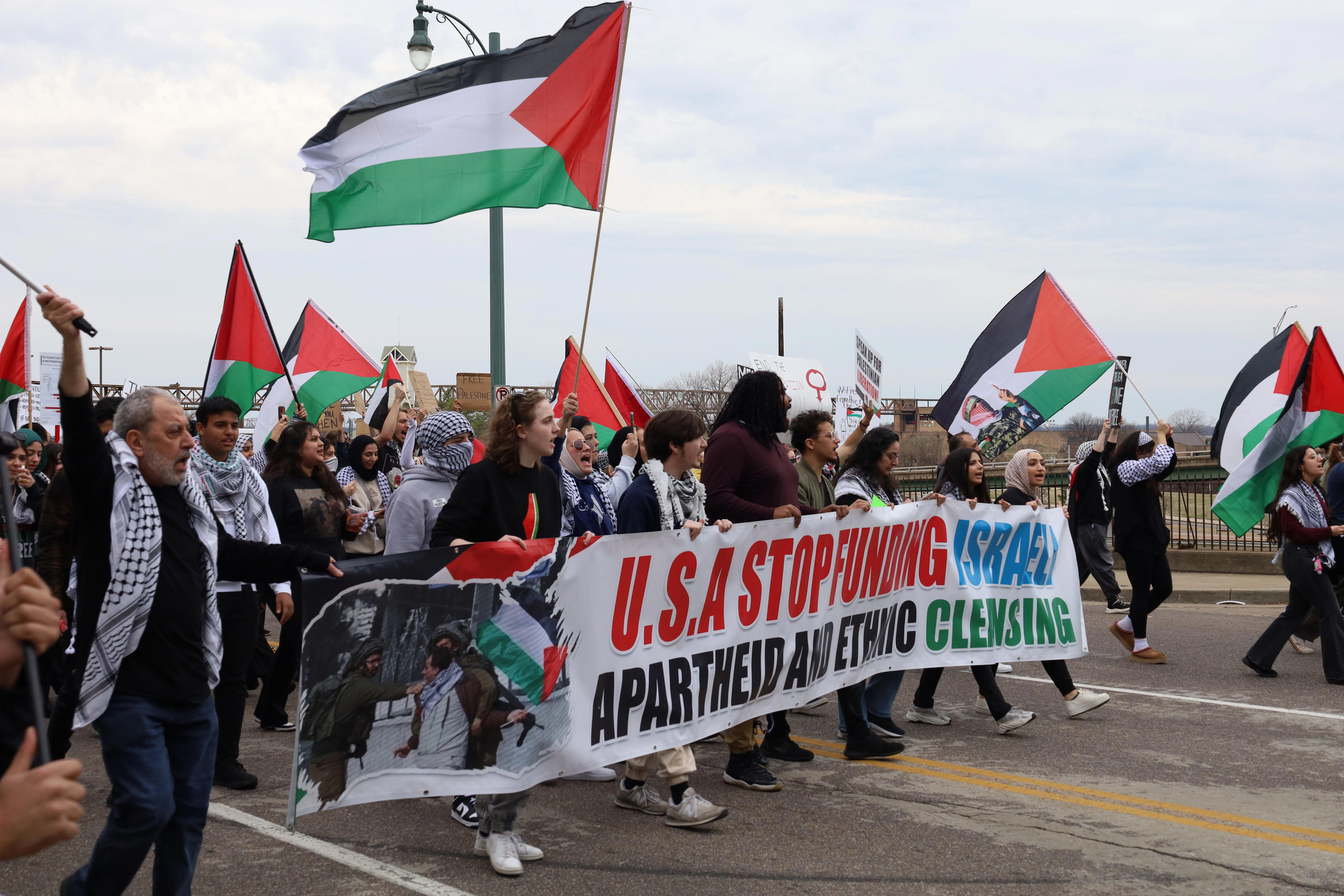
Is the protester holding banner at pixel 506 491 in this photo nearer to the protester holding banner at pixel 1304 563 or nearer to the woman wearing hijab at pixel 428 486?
the woman wearing hijab at pixel 428 486

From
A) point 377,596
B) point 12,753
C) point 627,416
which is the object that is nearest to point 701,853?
point 377,596

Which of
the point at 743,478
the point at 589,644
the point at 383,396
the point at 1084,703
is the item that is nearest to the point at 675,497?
the point at 743,478

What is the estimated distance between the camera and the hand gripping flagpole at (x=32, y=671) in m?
1.93

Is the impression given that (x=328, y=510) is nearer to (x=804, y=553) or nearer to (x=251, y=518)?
(x=251, y=518)

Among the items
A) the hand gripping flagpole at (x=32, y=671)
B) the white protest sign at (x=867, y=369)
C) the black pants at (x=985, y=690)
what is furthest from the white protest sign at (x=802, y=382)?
the hand gripping flagpole at (x=32, y=671)

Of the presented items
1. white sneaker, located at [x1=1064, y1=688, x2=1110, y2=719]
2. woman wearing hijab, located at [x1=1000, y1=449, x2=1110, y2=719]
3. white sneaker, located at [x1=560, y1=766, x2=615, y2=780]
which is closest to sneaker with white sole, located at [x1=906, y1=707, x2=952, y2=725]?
woman wearing hijab, located at [x1=1000, y1=449, x2=1110, y2=719]

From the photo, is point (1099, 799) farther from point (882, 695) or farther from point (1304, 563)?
point (1304, 563)

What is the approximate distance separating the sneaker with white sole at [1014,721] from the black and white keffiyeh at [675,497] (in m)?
2.53

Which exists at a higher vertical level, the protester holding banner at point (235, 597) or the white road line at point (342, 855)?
the protester holding banner at point (235, 597)

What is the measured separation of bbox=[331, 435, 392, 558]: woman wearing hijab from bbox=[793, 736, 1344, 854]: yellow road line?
3.44 metres

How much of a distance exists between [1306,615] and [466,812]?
700cm

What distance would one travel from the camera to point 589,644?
505 cm

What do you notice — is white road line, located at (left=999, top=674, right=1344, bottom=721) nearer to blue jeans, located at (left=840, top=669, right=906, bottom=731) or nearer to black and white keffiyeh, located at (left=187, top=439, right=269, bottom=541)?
blue jeans, located at (left=840, top=669, right=906, bottom=731)

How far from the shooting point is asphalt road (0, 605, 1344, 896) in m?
4.47
